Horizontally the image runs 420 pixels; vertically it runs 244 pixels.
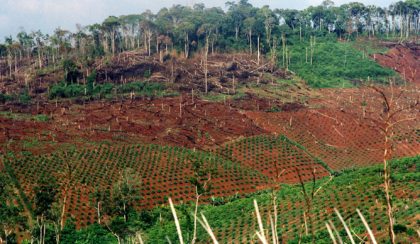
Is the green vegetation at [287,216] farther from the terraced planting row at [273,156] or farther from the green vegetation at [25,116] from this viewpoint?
the green vegetation at [25,116]

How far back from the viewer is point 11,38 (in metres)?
72.3

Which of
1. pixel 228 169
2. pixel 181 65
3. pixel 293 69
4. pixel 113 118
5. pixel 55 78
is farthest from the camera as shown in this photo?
pixel 293 69

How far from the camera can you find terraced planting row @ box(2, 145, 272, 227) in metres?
31.4

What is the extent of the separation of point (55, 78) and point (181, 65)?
53.9 feet

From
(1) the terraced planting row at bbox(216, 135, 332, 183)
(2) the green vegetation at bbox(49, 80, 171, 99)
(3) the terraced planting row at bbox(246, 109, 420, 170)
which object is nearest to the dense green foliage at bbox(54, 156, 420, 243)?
(1) the terraced planting row at bbox(216, 135, 332, 183)

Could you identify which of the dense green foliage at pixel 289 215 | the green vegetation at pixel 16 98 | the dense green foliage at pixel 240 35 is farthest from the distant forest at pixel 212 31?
the dense green foliage at pixel 289 215

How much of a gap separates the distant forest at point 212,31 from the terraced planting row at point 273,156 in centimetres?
2694

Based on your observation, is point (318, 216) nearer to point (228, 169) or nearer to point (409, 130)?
point (228, 169)

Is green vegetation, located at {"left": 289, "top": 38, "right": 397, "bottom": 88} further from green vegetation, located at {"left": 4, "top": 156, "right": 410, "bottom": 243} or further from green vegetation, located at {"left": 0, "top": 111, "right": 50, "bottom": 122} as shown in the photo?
green vegetation, located at {"left": 0, "top": 111, "right": 50, "bottom": 122}

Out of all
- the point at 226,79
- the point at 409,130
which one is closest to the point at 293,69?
the point at 226,79

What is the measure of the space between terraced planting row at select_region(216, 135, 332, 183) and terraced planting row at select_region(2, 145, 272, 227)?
139 centimetres

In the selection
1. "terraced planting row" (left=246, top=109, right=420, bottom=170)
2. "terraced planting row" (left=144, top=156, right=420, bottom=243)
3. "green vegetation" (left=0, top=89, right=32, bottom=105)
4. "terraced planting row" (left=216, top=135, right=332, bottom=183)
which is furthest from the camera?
"green vegetation" (left=0, top=89, right=32, bottom=105)

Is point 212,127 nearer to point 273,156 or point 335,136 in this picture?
point 273,156

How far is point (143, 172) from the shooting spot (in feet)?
116
